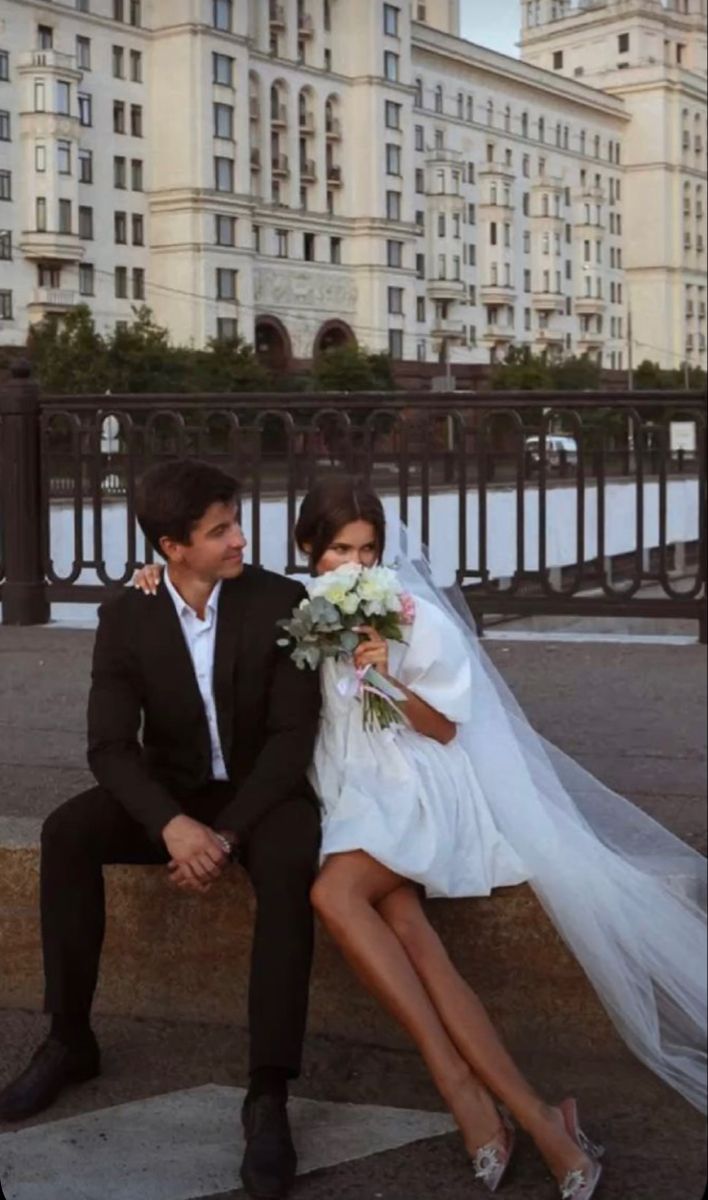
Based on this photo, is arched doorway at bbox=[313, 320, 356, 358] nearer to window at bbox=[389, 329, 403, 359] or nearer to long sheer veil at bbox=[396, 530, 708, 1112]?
window at bbox=[389, 329, 403, 359]

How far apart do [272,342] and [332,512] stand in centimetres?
41

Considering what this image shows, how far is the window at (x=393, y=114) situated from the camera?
182cm

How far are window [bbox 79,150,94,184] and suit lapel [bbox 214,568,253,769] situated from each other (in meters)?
0.48

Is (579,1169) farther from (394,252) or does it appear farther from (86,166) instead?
(86,166)

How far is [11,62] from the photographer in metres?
1.89

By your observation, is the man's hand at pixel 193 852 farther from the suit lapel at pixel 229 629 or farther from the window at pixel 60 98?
the window at pixel 60 98

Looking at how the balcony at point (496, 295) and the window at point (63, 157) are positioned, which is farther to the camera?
the balcony at point (496, 295)

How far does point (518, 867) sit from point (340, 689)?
0.91 ft

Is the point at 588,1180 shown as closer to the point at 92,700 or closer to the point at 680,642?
the point at 92,700

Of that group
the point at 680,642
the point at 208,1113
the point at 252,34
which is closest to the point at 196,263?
the point at 252,34

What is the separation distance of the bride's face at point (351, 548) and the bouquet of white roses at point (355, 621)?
1.4 inches

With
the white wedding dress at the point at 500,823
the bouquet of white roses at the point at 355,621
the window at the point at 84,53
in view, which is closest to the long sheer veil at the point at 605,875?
the white wedding dress at the point at 500,823

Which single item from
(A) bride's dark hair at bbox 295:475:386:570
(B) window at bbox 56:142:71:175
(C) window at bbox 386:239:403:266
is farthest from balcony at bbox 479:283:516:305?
(B) window at bbox 56:142:71:175

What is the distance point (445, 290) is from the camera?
2020 mm
